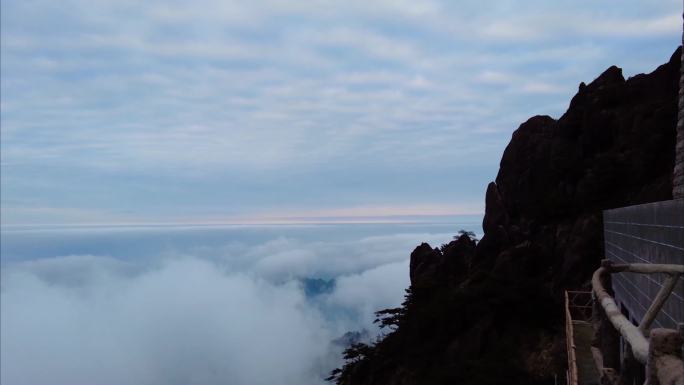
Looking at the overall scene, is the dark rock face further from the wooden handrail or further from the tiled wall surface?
the wooden handrail

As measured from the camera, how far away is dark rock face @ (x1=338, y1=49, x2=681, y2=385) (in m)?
30.9

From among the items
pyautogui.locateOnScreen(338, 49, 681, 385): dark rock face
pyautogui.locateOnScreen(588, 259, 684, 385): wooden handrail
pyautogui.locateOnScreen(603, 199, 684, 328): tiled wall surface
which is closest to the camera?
pyautogui.locateOnScreen(588, 259, 684, 385): wooden handrail

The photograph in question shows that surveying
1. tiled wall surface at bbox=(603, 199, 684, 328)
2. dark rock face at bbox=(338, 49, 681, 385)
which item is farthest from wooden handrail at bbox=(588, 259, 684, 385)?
dark rock face at bbox=(338, 49, 681, 385)

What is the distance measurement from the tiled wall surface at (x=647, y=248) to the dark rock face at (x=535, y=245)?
8.08m

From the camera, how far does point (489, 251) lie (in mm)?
44406

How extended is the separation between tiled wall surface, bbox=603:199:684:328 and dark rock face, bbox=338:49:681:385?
8083 millimetres

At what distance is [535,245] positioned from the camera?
39.2m

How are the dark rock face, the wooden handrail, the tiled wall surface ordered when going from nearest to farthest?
the wooden handrail, the tiled wall surface, the dark rock face

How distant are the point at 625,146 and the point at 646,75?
5.78 m

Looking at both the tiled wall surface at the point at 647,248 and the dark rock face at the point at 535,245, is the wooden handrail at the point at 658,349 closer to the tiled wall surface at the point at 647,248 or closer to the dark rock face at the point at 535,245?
the tiled wall surface at the point at 647,248

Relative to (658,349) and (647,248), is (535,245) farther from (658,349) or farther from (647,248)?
(658,349)

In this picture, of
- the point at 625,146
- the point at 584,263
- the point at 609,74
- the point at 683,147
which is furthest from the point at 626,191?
the point at 683,147

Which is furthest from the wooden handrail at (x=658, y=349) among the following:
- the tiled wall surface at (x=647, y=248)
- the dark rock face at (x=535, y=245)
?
the dark rock face at (x=535, y=245)

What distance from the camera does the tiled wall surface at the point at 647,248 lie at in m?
11.7
